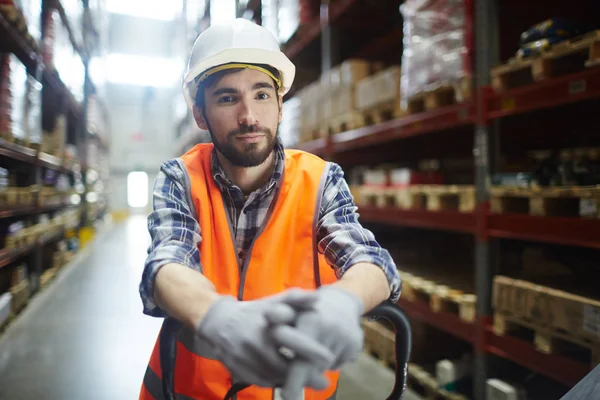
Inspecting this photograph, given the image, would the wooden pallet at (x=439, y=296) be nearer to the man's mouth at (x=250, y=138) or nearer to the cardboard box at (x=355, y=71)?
the cardboard box at (x=355, y=71)

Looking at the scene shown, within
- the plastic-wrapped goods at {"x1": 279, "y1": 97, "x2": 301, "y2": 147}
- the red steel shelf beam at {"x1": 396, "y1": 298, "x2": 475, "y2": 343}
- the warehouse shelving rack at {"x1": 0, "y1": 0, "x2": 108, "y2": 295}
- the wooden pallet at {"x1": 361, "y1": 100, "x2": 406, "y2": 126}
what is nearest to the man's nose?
the red steel shelf beam at {"x1": 396, "y1": 298, "x2": 475, "y2": 343}

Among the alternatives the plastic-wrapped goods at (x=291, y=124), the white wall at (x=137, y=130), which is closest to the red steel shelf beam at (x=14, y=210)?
the plastic-wrapped goods at (x=291, y=124)

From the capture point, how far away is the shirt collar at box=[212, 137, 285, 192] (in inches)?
38.1

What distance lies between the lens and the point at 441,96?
295cm

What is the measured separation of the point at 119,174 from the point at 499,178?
70.3 feet

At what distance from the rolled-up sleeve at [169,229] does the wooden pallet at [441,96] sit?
83.3 inches

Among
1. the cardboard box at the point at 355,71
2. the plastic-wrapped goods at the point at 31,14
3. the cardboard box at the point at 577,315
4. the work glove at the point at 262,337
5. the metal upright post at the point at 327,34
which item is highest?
the plastic-wrapped goods at the point at 31,14

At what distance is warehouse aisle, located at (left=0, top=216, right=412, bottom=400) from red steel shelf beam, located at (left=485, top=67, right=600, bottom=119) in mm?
1532

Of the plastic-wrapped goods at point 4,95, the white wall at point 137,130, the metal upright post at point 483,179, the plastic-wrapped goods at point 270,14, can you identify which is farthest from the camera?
the white wall at point 137,130

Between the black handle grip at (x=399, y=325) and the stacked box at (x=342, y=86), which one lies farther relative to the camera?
the stacked box at (x=342, y=86)

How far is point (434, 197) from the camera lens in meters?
3.04

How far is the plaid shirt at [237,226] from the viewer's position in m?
0.94

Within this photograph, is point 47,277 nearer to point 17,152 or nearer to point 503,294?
point 17,152

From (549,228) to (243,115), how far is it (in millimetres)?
1903
